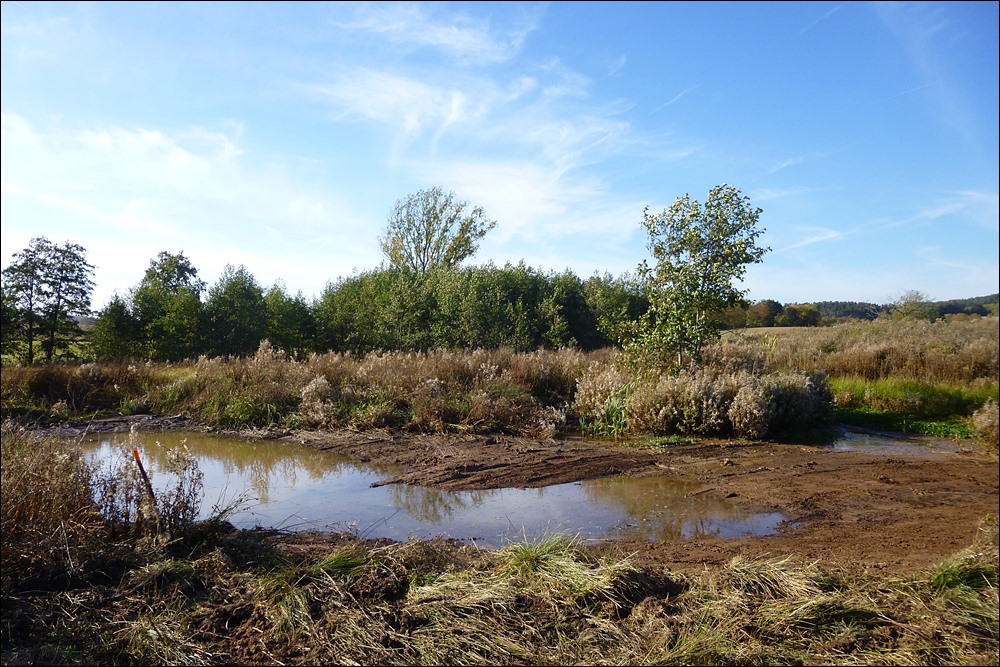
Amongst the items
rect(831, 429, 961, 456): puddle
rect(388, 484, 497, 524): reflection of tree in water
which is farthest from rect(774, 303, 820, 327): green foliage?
rect(388, 484, 497, 524): reflection of tree in water

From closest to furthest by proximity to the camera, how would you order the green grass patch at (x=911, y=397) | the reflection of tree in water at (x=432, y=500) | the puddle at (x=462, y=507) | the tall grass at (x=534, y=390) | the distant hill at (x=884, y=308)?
the distant hill at (x=884, y=308)
the green grass patch at (x=911, y=397)
the puddle at (x=462, y=507)
the reflection of tree in water at (x=432, y=500)
the tall grass at (x=534, y=390)

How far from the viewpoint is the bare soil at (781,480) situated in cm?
591

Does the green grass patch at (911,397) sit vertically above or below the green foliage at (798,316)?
below

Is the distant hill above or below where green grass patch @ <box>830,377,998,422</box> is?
above

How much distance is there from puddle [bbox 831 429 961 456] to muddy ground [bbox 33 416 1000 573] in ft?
0.19

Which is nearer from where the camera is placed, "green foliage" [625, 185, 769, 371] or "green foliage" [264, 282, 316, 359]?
"green foliage" [625, 185, 769, 371]

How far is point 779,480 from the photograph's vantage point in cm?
885

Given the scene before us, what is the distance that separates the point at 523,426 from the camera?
13352 mm

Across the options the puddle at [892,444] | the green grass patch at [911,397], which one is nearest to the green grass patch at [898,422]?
the green grass patch at [911,397]

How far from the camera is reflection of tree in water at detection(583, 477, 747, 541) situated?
713cm

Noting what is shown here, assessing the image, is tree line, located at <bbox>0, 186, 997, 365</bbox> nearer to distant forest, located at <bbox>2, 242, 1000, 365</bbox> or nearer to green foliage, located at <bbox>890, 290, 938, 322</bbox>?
distant forest, located at <bbox>2, 242, 1000, 365</bbox>

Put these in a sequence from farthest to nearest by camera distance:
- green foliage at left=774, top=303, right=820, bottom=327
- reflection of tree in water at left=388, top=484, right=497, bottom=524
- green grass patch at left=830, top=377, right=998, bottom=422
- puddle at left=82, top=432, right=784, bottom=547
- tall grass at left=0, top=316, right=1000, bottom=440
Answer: green foliage at left=774, top=303, right=820, bottom=327, tall grass at left=0, top=316, right=1000, bottom=440, reflection of tree in water at left=388, top=484, right=497, bottom=524, puddle at left=82, top=432, right=784, bottom=547, green grass patch at left=830, top=377, right=998, bottom=422

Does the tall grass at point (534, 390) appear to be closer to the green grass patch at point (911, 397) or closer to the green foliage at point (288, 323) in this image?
the green grass patch at point (911, 397)

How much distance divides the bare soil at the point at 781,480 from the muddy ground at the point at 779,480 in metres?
0.02
